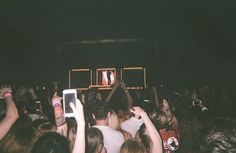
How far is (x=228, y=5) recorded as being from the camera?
452 inches

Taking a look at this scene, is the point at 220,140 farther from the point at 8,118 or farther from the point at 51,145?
the point at 8,118

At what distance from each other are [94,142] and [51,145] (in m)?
0.75

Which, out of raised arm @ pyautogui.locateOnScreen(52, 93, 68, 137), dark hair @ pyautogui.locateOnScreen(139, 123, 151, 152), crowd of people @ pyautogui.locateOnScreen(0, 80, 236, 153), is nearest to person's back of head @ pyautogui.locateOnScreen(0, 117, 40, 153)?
crowd of people @ pyautogui.locateOnScreen(0, 80, 236, 153)

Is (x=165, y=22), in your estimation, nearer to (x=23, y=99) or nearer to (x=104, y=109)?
(x=23, y=99)

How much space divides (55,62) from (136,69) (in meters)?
3.22

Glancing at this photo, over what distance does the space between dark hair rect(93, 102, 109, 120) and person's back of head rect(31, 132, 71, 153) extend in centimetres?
163

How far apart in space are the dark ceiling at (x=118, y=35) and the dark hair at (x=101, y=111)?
23.4 feet

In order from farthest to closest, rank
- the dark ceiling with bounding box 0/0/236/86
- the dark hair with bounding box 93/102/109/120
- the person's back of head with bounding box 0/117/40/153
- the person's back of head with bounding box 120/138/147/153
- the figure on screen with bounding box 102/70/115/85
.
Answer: the figure on screen with bounding box 102/70/115/85
the dark ceiling with bounding box 0/0/236/86
the dark hair with bounding box 93/102/109/120
the person's back of head with bounding box 120/138/147/153
the person's back of head with bounding box 0/117/40/153

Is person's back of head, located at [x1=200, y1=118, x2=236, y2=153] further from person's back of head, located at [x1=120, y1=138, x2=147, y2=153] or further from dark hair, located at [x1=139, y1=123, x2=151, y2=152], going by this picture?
dark hair, located at [x1=139, y1=123, x2=151, y2=152]

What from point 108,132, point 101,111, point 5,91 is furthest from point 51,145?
point 101,111

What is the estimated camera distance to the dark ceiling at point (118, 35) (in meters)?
11.6

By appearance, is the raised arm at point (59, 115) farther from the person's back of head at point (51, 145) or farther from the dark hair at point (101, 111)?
the dark hair at point (101, 111)

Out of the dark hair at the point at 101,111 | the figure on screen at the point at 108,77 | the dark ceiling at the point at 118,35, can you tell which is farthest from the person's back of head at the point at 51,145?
the figure on screen at the point at 108,77

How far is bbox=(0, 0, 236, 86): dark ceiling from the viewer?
38.0 feet
